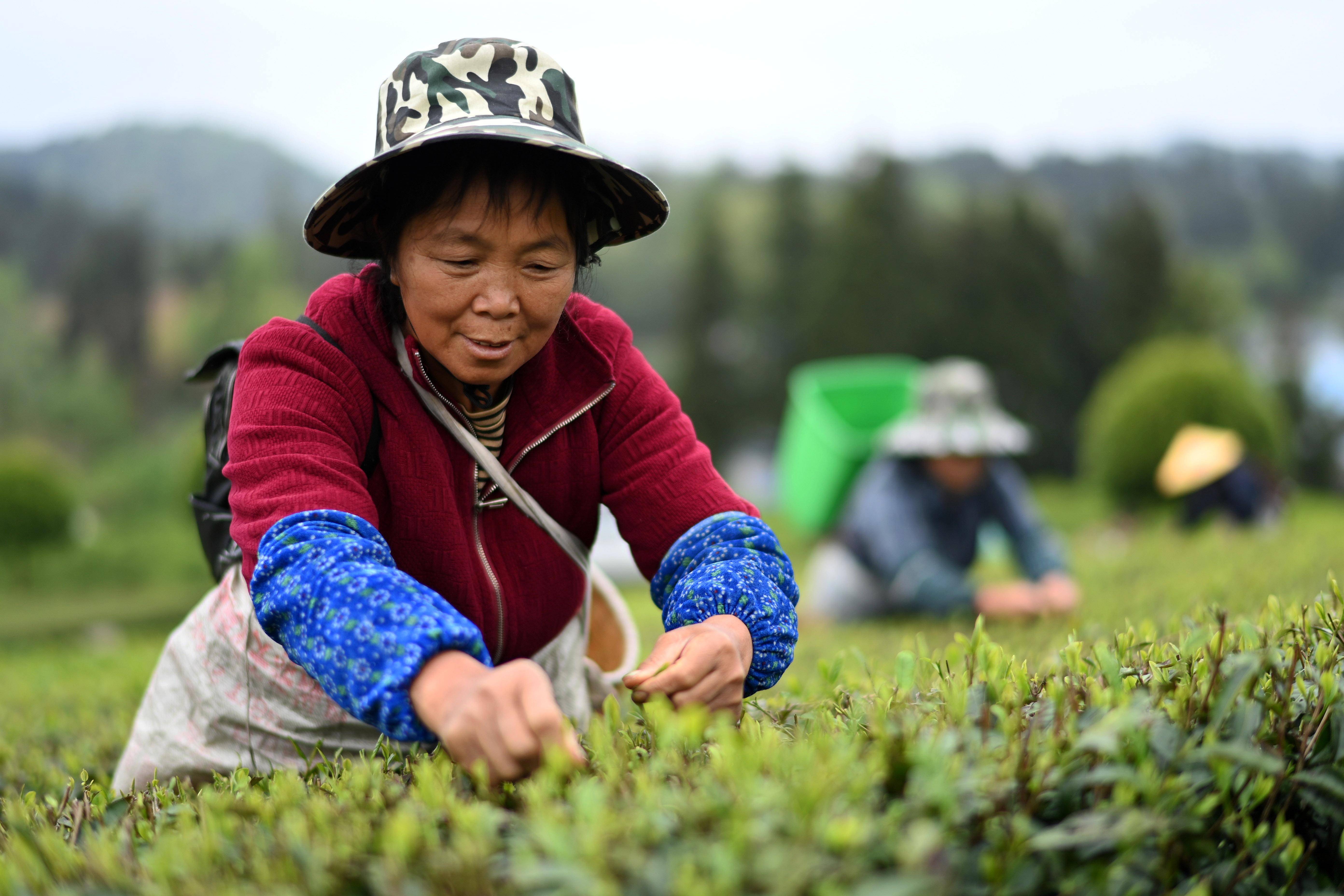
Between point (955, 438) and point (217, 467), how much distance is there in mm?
4687

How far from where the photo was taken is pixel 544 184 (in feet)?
6.00

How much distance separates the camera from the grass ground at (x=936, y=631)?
313cm

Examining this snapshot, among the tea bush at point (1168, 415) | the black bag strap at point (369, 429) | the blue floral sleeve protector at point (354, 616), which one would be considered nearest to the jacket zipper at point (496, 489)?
the black bag strap at point (369, 429)

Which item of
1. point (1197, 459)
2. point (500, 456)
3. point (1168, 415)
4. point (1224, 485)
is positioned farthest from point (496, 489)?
point (1168, 415)

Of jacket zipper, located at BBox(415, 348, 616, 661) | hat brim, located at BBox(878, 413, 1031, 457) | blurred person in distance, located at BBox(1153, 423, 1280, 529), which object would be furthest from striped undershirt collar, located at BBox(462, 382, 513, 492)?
blurred person in distance, located at BBox(1153, 423, 1280, 529)

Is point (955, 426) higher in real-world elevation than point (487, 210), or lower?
lower

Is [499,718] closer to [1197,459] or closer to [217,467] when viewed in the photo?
[217,467]

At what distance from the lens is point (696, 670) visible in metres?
1.57

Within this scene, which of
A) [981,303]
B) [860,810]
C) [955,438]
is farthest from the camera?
[981,303]

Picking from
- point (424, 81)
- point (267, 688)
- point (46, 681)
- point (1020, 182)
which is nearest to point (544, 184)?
point (424, 81)

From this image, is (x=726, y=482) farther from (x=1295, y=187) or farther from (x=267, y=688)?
(x=1295, y=187)

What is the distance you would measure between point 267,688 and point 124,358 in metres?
34.6

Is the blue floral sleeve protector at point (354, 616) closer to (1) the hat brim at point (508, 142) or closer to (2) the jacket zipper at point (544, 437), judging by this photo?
(2) the jacket zipper at point (544, 437)

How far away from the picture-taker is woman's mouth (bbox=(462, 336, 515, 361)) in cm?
187
